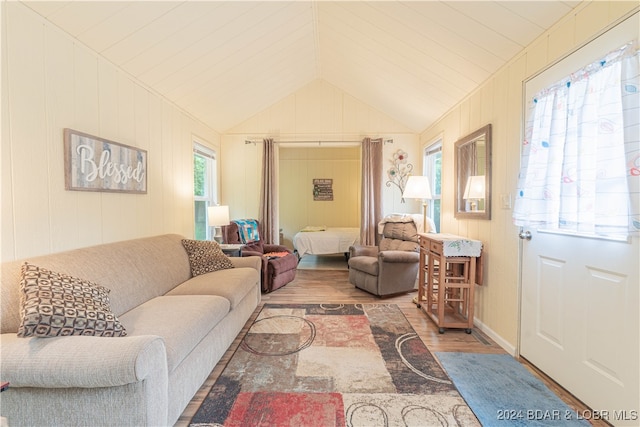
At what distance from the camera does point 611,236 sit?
1.48m

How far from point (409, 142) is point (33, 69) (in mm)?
4634

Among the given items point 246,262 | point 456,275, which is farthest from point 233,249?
point 456,275

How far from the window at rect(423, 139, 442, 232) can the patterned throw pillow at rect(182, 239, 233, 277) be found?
312 cm

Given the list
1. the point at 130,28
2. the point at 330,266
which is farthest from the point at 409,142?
the point at 130,28

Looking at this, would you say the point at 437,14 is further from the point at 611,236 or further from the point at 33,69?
the point at 33,69

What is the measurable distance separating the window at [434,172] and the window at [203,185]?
3.57 m

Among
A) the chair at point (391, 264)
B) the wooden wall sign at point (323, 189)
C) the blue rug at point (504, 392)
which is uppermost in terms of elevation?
the wooden wall sign at point (323, 189)

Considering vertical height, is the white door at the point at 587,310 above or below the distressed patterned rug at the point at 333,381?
above

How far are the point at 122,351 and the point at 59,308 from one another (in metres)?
0.44

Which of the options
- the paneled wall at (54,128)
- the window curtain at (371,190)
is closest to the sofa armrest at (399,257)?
the window curtain at (371,190)

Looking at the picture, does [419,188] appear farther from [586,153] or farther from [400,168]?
[586,153]

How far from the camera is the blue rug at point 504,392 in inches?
61.0

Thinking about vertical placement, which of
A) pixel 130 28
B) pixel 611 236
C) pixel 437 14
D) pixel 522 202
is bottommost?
pixel 611 236

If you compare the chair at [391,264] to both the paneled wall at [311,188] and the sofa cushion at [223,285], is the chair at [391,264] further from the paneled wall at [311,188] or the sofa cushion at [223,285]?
the paneled wall at [311,188]
